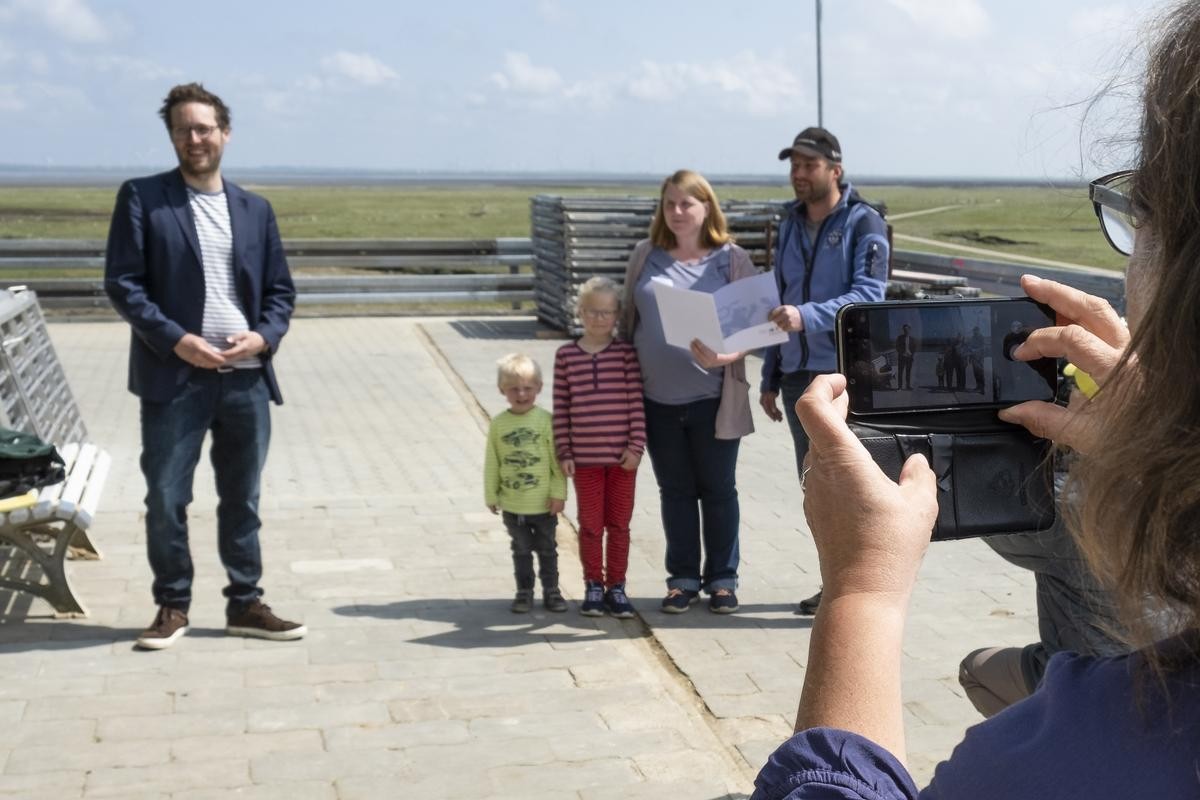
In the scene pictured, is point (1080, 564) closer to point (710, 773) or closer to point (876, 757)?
point (876, 757)

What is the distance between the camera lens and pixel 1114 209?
1.42 m

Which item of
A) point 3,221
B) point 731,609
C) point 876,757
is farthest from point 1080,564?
point 3,221

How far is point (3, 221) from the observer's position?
196 feet

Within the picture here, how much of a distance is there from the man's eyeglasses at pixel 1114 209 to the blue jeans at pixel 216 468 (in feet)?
15.2

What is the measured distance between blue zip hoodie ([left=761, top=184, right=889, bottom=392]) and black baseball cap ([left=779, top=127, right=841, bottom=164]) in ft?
0.61

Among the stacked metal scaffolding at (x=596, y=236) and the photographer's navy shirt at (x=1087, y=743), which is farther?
the stacked metal scaffolding at (x=596, y=236)

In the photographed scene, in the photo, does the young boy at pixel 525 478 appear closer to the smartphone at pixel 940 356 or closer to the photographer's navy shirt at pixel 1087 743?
the smartphone at pixel 940 356

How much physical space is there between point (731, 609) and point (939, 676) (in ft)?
3.70

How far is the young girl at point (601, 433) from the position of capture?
Answer: 6043 mm

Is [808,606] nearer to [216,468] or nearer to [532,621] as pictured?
[532,621]

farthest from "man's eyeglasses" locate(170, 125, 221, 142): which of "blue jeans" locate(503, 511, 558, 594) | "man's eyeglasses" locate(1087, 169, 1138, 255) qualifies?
"man's eyeglasses" locate(1087, 169, 1138, 255)

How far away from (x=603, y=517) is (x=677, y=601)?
1.58 ft

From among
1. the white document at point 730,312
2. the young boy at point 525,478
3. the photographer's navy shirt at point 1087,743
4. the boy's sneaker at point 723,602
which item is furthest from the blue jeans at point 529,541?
the photographer's navy shirt at point 1087,743

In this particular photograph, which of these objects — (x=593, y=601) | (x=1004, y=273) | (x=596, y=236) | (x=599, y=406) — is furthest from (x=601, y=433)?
(x=596, y=236)
